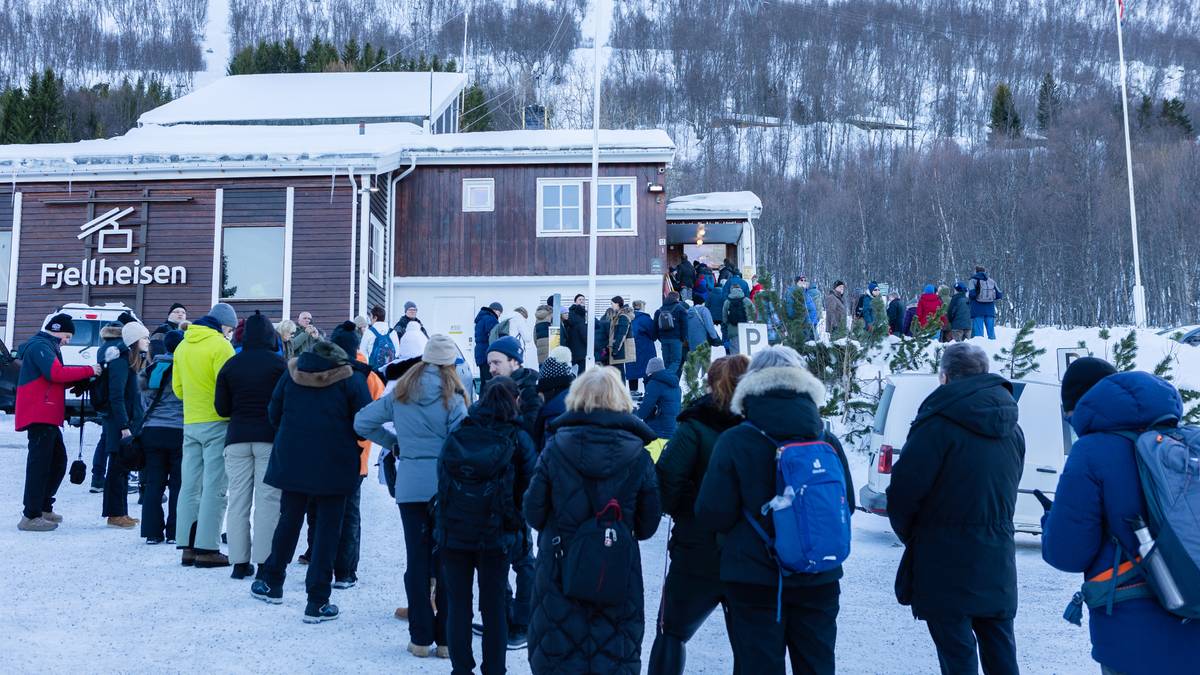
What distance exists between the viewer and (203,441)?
23.8ft

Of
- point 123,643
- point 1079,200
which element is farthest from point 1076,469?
point 1079,200

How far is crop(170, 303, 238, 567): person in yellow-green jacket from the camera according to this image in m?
7.23

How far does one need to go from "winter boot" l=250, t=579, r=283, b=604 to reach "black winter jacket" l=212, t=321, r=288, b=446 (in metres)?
0.90

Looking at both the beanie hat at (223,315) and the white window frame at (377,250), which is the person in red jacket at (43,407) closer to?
the beanie hat at (223,315)

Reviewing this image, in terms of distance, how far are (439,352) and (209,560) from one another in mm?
3019

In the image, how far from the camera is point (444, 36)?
110 m

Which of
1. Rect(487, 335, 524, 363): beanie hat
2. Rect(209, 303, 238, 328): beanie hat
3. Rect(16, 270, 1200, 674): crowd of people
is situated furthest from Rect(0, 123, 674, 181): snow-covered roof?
Rect(16, 270, 1200, 674): crowd of people

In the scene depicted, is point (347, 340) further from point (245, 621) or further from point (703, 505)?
point (703, 505)

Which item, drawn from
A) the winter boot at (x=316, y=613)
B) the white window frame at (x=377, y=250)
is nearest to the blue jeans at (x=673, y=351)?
the white window frame at (x=377, y=250)

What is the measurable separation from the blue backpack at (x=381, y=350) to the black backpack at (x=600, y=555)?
10327 mm

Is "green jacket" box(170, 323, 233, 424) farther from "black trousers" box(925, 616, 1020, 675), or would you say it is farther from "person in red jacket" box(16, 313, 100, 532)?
"black trousers" box(925, 616, 1020, 675)

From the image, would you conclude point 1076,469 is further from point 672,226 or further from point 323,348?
point 672,226

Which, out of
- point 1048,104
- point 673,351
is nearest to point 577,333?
point 673,351

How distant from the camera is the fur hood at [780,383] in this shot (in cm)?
421
